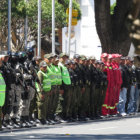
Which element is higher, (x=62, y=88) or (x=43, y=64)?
(x=43, y=64)

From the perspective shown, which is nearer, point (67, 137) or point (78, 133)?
point (67, 137)

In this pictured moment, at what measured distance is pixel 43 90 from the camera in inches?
622

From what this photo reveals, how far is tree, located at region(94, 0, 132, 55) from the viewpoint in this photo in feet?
80.8

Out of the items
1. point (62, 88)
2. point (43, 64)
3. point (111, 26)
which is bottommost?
point (62, 88)

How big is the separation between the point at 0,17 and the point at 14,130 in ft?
92.1

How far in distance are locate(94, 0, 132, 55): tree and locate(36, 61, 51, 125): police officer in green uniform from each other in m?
9.15

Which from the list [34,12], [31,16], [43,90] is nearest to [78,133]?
[43,90]

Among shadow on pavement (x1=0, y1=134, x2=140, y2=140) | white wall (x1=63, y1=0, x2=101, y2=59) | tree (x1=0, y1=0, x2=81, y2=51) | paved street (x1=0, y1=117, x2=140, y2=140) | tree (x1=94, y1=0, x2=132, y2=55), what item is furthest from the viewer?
white wall (x1=63, y1=0, x2=101, y2=59)

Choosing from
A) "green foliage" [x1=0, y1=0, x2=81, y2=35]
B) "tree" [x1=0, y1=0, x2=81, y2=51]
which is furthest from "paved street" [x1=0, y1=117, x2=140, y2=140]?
"tree" [x1=0, y1=0, x2=81, y2=51]

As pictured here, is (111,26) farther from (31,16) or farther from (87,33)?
(87,33)

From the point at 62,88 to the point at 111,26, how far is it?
880 centimetres

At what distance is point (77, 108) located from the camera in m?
18.0

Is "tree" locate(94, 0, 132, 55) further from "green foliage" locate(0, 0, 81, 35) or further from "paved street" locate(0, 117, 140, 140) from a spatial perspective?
"green foliage" locate(0, 0, 81, 35)

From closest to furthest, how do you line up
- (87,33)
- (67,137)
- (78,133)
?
(67,137) < (78,133) < (87,33)
